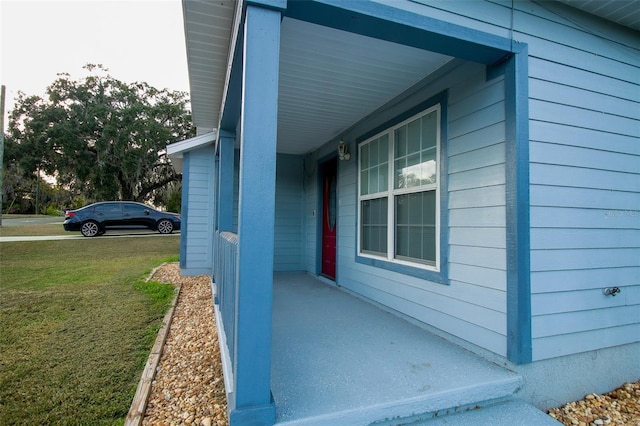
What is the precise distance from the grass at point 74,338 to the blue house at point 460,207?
795mm

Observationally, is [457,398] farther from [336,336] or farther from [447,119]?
[447,119]

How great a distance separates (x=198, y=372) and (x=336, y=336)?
3.68ft

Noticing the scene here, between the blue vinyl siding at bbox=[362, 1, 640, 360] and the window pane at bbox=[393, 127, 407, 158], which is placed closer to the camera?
the blue vinyl siding at bbox=[362, 1, 640, 360]

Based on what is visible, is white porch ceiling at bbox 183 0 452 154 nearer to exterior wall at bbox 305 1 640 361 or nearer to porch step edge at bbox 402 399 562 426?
exterior wall at bbox 305 1 640 361

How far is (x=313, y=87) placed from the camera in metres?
3.34

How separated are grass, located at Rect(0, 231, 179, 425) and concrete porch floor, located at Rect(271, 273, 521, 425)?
1028 mm

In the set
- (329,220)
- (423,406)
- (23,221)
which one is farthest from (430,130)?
(23,221)

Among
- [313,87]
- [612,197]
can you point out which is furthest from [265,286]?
[612,197]

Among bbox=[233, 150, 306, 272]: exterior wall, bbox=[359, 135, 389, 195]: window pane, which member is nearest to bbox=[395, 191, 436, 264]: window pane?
bbox=[359, 135, 389, 195]: window pane

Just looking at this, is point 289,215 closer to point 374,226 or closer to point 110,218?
point 374,226

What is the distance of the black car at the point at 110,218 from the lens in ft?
38.6

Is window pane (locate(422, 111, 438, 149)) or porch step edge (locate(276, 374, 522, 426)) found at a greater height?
window pane (locate(422, 111, 438, 149))

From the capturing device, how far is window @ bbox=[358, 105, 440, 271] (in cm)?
301

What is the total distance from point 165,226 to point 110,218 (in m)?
1.89
